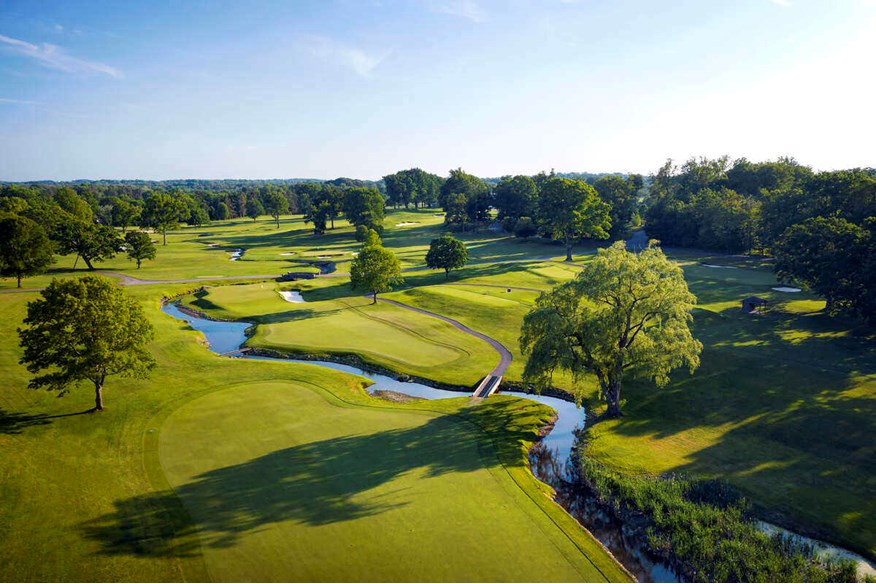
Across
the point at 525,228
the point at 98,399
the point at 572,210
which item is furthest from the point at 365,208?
the point at 98,399

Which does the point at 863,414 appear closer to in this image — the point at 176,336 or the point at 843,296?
the point at 843,296

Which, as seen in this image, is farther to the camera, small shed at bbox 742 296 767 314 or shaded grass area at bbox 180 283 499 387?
small shed at bbox 742 296 767 314

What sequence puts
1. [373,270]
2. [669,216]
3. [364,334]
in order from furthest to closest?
[669,216] → [373,270] → [364,334]

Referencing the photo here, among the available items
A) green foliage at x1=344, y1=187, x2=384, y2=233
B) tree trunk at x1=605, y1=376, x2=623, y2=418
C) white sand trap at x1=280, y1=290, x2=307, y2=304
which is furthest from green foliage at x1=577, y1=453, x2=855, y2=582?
green foliage at x1=344, y1=187, x2=384, y2=233

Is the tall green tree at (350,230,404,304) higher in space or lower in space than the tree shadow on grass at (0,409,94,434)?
higher

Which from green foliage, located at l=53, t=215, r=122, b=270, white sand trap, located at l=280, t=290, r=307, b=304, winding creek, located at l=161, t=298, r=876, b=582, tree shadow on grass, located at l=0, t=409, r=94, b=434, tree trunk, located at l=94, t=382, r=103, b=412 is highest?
green foliage, located at l=53, t=215, r=122, b=270

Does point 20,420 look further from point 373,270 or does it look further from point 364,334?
point 373,270

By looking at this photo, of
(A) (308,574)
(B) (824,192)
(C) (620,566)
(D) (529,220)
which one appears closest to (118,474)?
(A) (308,574)

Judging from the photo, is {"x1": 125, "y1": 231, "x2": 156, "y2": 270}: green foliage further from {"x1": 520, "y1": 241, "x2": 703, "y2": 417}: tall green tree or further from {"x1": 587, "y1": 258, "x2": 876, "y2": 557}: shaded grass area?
{"x1": 587, "y1": 258, "x2": 876, "y2": 557}: shaded grass area
